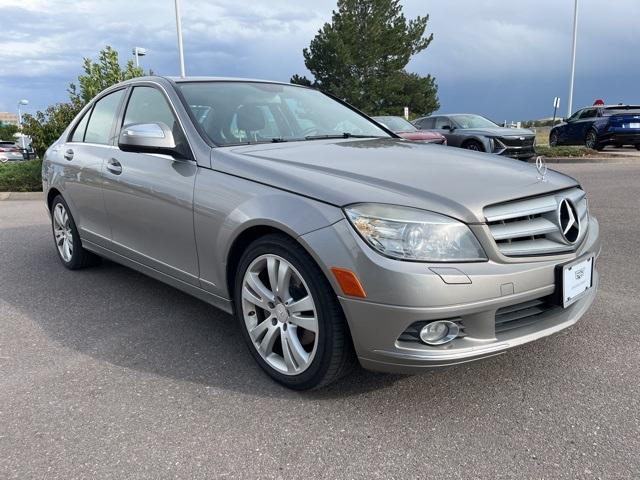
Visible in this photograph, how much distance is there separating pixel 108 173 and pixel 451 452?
2987 mm

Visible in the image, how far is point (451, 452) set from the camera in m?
2.24

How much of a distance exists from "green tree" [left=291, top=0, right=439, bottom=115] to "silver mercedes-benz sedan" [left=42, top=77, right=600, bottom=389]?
3373 cm

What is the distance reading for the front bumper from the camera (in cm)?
222

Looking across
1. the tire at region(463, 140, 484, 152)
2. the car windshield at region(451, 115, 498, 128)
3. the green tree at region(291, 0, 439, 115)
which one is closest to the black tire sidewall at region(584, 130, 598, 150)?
the car windshield at region(451, 115, 498, 128)

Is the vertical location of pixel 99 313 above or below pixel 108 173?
A: below

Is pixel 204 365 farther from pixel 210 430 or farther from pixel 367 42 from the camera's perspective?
pixel 367 42

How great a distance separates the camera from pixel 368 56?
36594mm

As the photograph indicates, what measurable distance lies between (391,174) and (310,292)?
2.28 feet

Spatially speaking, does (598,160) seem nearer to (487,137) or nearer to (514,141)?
(514,141)

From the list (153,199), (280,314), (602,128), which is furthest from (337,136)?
(602,128)

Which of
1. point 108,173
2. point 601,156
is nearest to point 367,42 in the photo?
point 601,156

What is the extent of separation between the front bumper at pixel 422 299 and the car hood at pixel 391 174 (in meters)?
0.23

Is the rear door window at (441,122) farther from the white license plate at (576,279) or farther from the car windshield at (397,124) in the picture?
the white license plate at (576,279)

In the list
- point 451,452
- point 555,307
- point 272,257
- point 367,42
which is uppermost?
point 367,42
